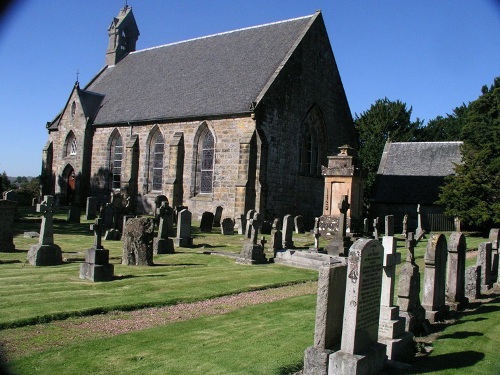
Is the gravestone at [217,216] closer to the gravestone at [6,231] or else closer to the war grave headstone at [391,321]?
the gravestone at [6,231]

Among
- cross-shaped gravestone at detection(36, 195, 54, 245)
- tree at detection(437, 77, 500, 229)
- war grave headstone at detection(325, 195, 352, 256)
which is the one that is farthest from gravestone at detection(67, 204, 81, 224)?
tree at detection(437, 77, 500, 229)

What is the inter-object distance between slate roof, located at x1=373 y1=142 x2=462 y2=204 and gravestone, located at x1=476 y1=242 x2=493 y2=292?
20.5m

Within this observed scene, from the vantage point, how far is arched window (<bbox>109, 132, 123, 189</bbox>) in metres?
33.9

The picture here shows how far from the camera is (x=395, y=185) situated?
34.4 m

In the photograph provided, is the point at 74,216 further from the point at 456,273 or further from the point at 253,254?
the point at 456,273

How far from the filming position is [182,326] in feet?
26.6

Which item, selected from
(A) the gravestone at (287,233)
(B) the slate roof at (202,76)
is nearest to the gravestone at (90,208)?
(B) the slate roof at (202,76)

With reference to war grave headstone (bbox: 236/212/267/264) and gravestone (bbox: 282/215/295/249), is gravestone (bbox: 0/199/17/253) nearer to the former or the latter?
war grave headstone (bbox: 236/212/267/264)

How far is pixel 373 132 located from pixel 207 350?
48.8 metres

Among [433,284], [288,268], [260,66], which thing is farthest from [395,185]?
[433,284]

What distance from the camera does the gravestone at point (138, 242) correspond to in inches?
532

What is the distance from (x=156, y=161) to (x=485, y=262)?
923 inches

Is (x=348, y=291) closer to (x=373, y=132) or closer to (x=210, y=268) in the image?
(x=210, y=268)

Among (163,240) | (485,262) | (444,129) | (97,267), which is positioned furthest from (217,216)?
(444,129)
